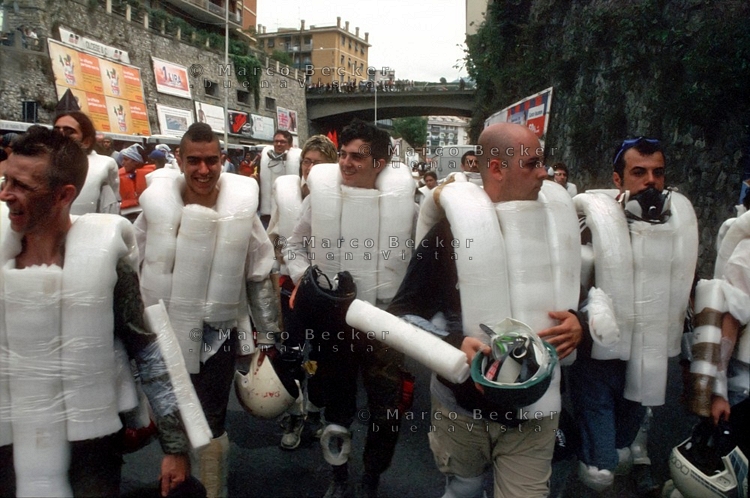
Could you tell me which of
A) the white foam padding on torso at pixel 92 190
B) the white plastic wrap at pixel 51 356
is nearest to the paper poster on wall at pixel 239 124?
the white foam padding on torso at pixel 92 190

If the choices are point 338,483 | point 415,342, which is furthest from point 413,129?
point 415,342

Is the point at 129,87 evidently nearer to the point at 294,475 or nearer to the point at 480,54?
the point at 480,54

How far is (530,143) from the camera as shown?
7.69ft

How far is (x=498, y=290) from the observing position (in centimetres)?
220

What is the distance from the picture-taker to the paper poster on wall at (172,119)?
94.6ft

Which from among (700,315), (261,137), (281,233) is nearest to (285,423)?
(281,233)

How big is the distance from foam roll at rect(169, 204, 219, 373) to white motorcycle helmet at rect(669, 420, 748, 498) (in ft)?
7.59

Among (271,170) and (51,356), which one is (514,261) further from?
Answer: (271,170)

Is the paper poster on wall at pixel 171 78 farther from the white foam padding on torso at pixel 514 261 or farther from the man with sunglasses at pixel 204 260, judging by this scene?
the white foam padding on torso at pixel 514 261

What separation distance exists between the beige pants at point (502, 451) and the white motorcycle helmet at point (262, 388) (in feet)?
3.18

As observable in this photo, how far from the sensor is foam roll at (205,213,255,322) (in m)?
2.88

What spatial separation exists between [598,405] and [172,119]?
29940 mm

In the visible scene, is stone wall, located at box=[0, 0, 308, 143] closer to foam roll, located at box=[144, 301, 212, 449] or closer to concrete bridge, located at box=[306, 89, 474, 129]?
concrete bridge, located at box=[306, 89, 474, 129]

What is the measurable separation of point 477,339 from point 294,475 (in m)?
2.11
